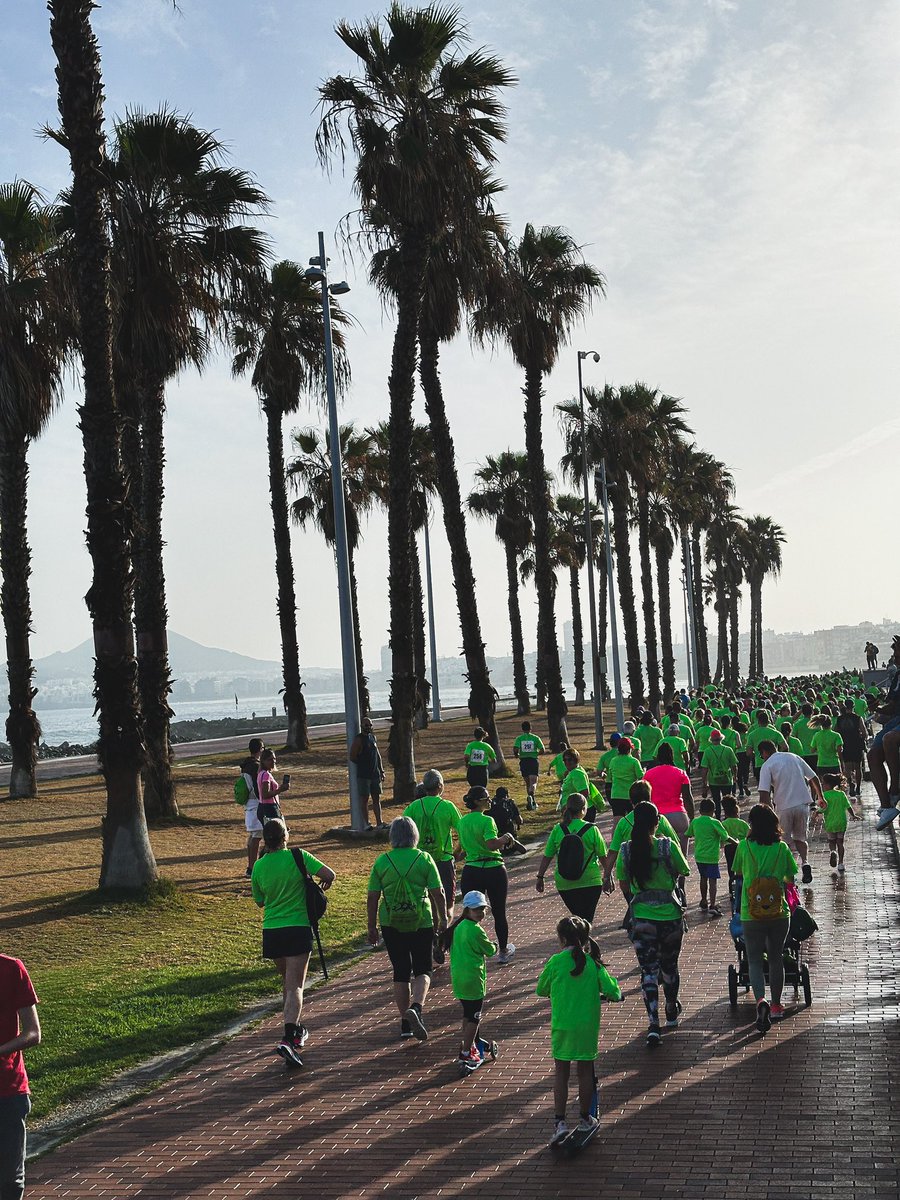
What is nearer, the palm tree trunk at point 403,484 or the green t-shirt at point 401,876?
the green t-shirt at point 401,876

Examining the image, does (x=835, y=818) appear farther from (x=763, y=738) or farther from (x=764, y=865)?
(x=764, y=865)

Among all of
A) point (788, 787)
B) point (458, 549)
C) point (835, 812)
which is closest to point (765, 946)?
point (788, 787)

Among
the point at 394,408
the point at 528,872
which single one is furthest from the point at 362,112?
the point at 528,872

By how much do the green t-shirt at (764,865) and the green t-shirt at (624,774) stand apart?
6.75 m

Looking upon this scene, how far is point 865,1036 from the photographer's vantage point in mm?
8672

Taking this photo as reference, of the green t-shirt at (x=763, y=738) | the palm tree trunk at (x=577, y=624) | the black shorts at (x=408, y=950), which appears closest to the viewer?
the black shorts at (x=408, y=950)

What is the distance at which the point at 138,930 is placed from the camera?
44.3 feet

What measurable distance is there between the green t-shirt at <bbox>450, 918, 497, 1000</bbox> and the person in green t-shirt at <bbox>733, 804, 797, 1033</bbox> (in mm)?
2060

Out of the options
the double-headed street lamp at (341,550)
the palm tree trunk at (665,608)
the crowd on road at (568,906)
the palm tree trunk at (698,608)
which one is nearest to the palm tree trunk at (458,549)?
the double-headed street lamp at (341,550)

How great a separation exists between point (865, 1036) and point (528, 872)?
870 centimetres

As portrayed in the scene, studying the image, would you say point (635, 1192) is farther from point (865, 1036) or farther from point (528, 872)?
point (528, 872)

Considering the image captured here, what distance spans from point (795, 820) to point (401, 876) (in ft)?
20.7

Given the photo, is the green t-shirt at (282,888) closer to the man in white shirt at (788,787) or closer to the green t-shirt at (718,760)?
the man in white shirt at (788,787)

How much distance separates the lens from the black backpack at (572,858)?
10.2 m
